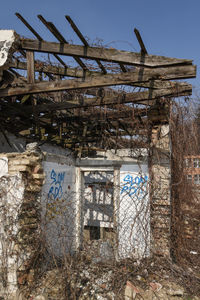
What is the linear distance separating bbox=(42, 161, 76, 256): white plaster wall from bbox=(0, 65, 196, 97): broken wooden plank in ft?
4.60

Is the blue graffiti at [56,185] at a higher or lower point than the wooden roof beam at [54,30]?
lower

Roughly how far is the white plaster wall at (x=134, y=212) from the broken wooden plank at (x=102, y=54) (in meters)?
2.26

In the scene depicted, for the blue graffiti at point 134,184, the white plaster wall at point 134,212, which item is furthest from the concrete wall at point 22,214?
the blue graffiti at point 134,184

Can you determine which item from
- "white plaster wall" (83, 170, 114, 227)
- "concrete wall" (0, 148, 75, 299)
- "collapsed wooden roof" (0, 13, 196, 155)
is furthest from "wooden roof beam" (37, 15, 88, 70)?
"white plaster wall" (83, 170, 114, 227)

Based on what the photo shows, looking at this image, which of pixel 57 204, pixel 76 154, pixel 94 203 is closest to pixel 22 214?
pixel 57 204

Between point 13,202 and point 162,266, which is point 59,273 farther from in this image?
point 162,266

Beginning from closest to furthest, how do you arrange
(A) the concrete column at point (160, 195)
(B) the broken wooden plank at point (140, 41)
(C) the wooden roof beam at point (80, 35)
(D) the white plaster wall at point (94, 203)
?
(B) the broken wooden plank at point (140, 41) → (C) the wooden roof beam at point (80, 35) → (A) the concrete column at point (160, 195) → (D) the white plaster wall at point (94, 203)

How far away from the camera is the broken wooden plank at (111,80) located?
150 inches

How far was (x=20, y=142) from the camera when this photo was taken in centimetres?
737

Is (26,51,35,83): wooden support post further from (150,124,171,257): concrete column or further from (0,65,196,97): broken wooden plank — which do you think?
(150,124,171,257): concrete column

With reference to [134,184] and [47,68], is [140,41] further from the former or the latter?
[134,184]

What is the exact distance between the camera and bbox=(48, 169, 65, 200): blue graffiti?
16.1 feet

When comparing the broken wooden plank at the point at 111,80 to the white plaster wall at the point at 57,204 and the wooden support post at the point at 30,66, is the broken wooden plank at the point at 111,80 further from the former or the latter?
the white plaster wall at the point at 57,204

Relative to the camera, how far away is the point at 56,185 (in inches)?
201
